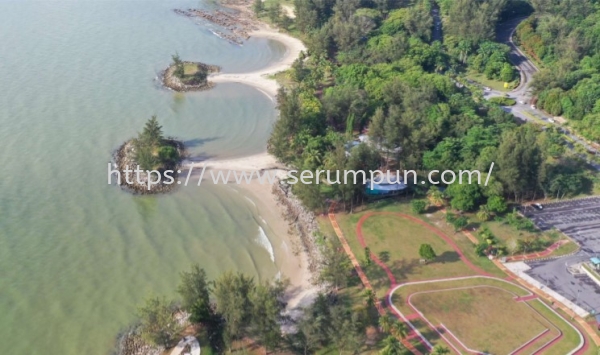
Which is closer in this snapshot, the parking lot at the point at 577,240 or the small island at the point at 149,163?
the parking lot at the point at 577,240

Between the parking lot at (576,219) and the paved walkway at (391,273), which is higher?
the parking lot at (576,219)

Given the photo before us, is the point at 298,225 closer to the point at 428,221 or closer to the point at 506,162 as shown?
the point at 428,221

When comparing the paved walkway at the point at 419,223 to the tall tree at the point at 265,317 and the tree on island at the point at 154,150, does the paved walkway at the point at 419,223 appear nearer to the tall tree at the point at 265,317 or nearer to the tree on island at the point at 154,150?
the tall tree at the point at 265,317

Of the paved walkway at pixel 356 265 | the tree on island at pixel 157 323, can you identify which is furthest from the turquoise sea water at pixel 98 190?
the paved walkway at pixel 356 265

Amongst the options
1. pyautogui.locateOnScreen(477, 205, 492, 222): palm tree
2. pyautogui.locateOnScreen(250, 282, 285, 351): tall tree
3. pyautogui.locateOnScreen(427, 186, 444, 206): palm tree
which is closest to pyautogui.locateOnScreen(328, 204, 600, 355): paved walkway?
pyautogui.locateOnScreen(477, 205, 492, 222): palm tree

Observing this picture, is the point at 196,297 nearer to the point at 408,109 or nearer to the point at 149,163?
the point at 149,163

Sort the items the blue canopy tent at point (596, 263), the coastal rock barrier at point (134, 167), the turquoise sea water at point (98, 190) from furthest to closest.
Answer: the coastal rock barrier at point (134, 167) → the blue canopy tent at point (596, 263) → the turquoise sea water at point (98, 190)

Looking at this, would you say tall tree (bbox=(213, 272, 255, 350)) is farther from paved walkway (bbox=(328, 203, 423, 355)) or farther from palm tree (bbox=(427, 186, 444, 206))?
palm tree (bbox=(427, 186, 444, 206))

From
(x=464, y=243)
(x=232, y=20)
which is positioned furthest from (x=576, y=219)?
(x=232, y=20)
